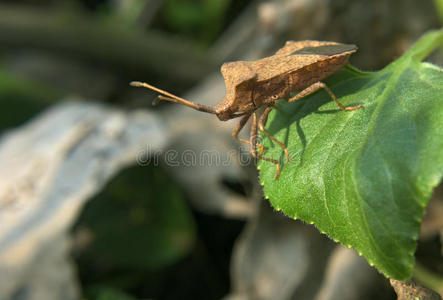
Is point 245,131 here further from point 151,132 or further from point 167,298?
point 167,298

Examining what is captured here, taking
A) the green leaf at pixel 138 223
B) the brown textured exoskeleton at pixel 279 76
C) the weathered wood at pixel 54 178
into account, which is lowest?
the green leaf at pixel 138 223

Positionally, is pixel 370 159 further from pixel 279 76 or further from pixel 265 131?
pixel 279 76

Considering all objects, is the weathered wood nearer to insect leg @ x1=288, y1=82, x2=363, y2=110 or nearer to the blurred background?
the blurred background

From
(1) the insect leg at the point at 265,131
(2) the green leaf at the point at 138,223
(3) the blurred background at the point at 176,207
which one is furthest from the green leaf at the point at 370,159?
(2) the green leaf at the point at 138,223

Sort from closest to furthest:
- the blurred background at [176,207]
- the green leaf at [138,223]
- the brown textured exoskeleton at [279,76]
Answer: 1. the brown textured exoskeleton at [279,76]
2. the blurred background at [176,207]
3. the green leaf at [138,223]

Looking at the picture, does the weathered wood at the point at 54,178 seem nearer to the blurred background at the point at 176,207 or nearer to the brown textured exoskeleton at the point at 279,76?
the blurred background at the point at 176,207

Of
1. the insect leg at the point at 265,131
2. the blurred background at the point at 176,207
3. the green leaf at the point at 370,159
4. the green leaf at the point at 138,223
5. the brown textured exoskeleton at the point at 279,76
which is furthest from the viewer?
the green leaf at the point at 138,223

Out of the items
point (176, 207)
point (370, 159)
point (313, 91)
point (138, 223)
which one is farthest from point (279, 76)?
point (138, 223)

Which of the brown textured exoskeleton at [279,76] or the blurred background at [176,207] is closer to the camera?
the brown textured exoskeleton at [279,76]
